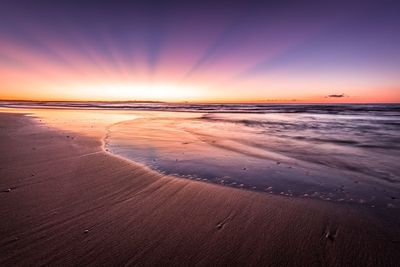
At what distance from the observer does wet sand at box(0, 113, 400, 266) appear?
2.06m

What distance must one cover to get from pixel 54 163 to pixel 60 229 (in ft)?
9.56

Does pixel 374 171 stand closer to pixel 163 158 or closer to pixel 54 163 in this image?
pixel 163 158

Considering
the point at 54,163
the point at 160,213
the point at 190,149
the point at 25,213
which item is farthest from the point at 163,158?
the point at 25,213

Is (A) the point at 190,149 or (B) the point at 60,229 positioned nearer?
(B) the point at 60,229

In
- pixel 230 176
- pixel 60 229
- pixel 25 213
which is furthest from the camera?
pixel 230 176

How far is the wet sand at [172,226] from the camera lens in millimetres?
2057

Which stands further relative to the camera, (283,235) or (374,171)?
(374,171)

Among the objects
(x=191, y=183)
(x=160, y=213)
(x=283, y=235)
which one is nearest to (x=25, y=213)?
(x=160, y=213)

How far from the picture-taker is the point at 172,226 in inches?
101

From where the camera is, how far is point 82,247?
214cm

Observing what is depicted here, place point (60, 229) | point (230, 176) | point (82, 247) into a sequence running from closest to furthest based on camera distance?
1. point (82, 247)
2. point (60, 229)
3. point (230, 176)

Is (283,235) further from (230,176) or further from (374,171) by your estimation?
(374,171)

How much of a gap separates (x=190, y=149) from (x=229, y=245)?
4633mm

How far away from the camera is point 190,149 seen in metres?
6.80
